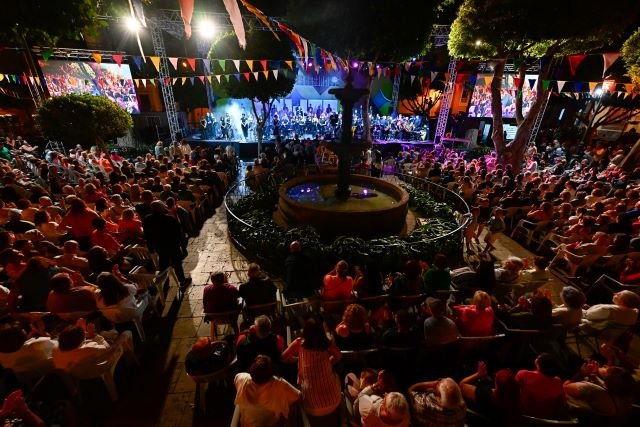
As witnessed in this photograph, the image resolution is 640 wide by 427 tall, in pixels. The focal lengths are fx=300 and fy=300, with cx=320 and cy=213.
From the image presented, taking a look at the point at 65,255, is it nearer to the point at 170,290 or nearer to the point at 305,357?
the point at 170,290

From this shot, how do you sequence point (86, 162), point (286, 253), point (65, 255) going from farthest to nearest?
point (86, 162) < point (286, 253) < point (65, 255)

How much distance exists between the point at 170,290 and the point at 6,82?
2159 centimetres

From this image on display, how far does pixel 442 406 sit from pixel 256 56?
15.3 metres

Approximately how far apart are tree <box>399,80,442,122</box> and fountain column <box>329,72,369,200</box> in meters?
18.4

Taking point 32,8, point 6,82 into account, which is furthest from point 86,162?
point 6,82

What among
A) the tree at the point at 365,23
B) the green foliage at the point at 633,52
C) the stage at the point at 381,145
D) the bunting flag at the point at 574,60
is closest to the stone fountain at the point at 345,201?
the tree at the point at 365,23

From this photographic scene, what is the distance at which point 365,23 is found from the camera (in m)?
10.6

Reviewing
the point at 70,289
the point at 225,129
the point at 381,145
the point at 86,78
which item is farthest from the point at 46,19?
the point at 381,145

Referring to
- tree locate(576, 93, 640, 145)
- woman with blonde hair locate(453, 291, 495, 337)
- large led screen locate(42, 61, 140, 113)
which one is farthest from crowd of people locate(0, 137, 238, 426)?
tree locate(576, 93, 640, 145)

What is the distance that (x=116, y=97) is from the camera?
18750 mm

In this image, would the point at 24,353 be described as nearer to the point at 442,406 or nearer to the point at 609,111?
the point at 442,406

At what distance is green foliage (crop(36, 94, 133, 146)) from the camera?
9.84 meters

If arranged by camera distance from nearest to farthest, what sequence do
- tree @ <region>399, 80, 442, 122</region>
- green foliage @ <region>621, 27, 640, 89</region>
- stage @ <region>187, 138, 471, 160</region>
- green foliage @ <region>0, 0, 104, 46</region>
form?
green foliage @ <region>0, 0, 104, 46</region> → green foliage @ <region>621, 27, 640, 89</region> → stage @ <region>187, 138, 471, 160</region> → tree @ <region>399, 80, 442, 122</region>

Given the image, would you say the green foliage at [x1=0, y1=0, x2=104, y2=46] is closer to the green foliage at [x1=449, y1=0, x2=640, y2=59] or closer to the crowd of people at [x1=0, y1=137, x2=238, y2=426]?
the crowd of people at [x1=0, y1=137, x2=238, y2=426]
